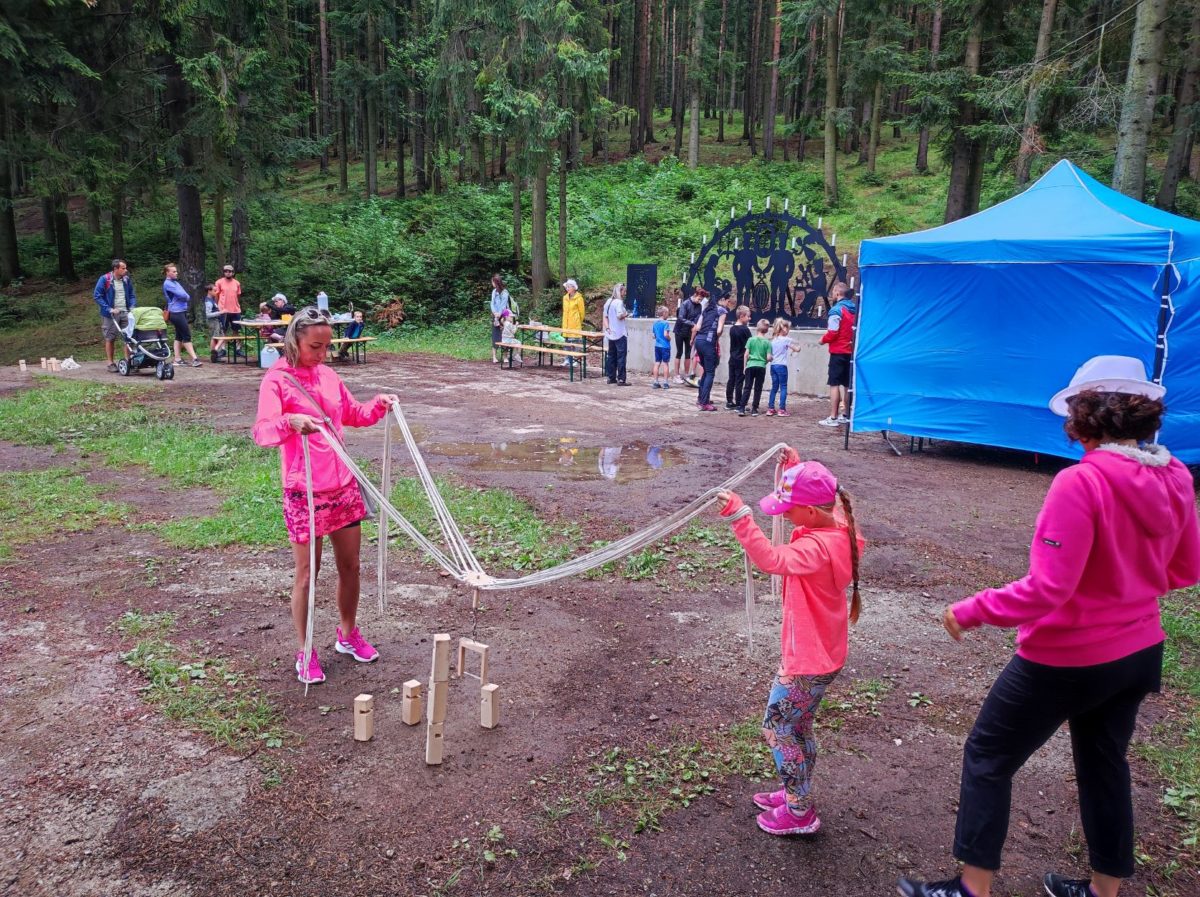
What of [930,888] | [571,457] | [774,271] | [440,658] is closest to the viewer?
[930,888]

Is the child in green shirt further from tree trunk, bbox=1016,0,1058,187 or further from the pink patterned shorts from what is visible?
the pink patterned shorts

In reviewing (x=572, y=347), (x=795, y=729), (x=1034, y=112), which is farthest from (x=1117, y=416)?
(x=572, y=347)

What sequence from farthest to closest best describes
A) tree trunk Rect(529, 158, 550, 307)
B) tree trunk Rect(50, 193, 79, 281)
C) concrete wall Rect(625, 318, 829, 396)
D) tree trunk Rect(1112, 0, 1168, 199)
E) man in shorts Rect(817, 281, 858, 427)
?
1. tree trunk Rect(50, 193, 79, 281)
2. tree trunk Rect(529, 158, 550, 307)
3. concrete wall Rect(625, 318, 829, 396)
4. man in shorts Rect(817, 281, 858, 427)
5. tree trunk Rect(1112, 0, 1168, 199)

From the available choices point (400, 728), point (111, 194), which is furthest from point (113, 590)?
point (111, 194)

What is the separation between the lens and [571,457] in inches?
379

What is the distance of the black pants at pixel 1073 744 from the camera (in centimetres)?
249

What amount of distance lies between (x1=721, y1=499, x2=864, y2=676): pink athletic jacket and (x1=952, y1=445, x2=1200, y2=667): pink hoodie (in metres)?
0.56

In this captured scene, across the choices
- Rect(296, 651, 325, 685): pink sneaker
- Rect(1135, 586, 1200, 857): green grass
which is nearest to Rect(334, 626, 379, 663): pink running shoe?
Rect(296, 651, 325, 685): pink sneaker

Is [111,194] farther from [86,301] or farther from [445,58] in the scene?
[445,58]

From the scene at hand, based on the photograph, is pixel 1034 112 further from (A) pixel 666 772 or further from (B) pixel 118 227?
(B) pixel 118 227

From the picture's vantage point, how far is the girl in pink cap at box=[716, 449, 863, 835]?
2953mm

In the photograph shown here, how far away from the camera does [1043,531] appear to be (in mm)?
2408

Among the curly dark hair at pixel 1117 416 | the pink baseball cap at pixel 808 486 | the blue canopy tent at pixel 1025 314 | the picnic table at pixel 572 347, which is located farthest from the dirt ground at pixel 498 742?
the picnic table at pixel 572 347

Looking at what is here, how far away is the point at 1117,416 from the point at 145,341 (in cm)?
1572
